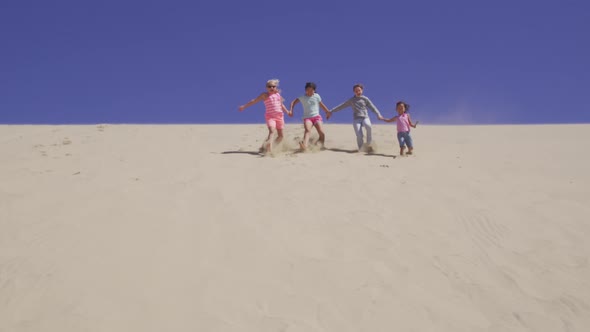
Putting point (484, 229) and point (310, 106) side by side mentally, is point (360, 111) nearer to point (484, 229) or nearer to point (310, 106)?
point (310, 106)

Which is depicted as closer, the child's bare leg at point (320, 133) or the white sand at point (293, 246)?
the white sand at point (293, 246)

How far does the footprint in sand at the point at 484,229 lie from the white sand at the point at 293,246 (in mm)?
20

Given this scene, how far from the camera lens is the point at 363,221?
430 cm

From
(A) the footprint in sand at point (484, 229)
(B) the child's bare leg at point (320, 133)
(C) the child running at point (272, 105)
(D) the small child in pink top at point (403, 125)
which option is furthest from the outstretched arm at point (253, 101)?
(A) the footprint in sand at point (484, 229)

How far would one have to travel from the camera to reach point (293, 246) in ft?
12.3

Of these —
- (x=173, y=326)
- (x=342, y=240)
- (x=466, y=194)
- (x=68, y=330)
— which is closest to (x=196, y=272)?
(x=173, y=326)

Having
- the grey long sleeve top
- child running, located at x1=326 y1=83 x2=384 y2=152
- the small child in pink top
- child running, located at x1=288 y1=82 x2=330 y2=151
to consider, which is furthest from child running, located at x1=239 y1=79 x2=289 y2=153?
the small child in pink top

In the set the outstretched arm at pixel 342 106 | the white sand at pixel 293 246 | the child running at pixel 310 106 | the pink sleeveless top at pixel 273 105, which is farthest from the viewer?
the outstretched arm at pixel 342 106

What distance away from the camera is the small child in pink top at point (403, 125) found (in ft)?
25.5

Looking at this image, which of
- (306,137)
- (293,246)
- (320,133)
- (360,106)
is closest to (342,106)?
(360,106)

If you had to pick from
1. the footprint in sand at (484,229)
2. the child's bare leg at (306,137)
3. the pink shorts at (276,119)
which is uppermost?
the pink shorts at (276,119)

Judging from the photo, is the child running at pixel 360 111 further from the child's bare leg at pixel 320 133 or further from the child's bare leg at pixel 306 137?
the child's bare leg at pixel 306 137

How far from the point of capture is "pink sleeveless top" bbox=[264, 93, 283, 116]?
7.87 m

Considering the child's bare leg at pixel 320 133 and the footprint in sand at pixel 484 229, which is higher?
the child's bare leg at pixel 320 133
